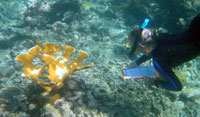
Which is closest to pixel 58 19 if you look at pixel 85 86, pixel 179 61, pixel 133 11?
pixel 133 11

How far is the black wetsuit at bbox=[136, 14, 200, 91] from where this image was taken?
2285 mm

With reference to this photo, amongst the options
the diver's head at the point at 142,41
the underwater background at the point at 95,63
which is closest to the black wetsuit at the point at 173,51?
the diver's head at the point at 142,41

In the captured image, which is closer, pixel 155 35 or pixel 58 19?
pixel 155 35

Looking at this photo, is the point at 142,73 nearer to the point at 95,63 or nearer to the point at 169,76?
the point at 169,76

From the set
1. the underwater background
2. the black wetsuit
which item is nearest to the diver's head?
the black wetsuit

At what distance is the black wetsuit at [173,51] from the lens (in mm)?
2285

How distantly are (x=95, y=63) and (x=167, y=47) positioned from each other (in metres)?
3.05

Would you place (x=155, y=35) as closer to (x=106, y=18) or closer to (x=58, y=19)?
(x=58, y=19)

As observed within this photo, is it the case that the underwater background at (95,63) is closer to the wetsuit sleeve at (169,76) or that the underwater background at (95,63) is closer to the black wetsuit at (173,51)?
the wetsuit sleeve at (169,76)

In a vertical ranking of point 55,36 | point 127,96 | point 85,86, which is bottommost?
point 127,96

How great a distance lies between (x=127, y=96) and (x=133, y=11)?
6.65 meters

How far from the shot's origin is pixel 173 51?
2.41 meters

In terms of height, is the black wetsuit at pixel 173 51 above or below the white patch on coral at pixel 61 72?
below

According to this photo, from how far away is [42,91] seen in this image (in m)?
2.82
